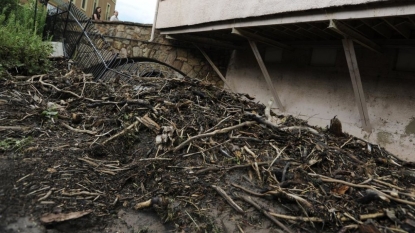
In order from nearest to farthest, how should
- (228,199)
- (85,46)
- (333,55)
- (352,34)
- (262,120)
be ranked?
(228,199)
(262,120)
(352,34)
(333,55)
(85,46)

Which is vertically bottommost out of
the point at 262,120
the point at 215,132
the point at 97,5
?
the point at 215,132

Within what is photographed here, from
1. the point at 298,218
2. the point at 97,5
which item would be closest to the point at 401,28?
the point at 298,218

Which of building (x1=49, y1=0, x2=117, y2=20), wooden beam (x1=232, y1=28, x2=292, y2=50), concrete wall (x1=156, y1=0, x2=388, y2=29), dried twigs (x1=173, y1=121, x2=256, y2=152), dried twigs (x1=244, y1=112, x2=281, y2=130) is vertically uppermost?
building (x1=49, y1=0, x2=117, y2=20)

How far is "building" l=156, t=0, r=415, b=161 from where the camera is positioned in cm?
480

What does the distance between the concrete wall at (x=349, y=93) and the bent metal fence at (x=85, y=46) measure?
114 inches

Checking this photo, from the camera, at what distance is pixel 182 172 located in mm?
2576

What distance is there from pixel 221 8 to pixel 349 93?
10.7ft

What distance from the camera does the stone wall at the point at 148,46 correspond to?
9.38 m

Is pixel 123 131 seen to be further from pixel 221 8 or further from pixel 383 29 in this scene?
pixel 221 8

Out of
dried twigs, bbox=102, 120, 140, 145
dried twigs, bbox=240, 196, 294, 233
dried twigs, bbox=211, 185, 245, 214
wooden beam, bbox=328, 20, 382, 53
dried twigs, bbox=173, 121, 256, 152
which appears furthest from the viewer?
wooden beam, bbox=328, 20, 382, 53

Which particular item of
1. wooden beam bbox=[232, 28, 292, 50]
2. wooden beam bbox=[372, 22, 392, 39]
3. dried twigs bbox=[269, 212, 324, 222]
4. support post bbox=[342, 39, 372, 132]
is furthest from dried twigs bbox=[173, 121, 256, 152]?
wooden beam bbox=[232, 28, 292, 50]

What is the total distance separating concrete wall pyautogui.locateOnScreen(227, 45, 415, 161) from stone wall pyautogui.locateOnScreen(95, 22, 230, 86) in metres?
2.25

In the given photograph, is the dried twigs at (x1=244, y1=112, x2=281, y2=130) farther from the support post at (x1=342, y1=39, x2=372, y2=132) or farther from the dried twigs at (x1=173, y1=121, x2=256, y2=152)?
the support post at (x1=342, y1=39, x2=372, y2=132)

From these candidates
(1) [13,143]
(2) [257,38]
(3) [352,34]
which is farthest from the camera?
(2) [257,38]
